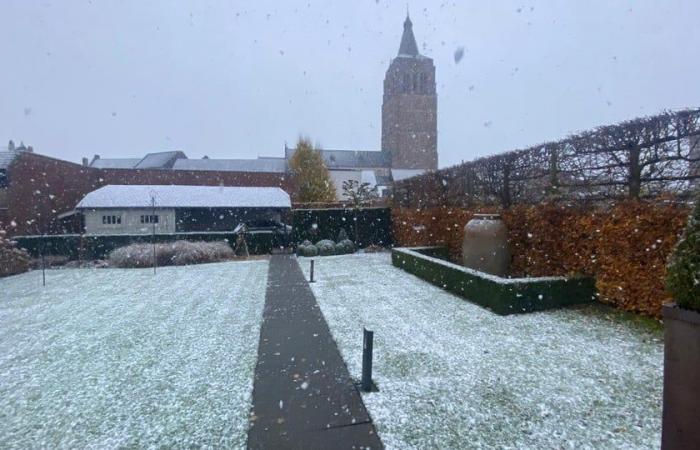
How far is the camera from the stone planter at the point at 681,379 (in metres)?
2.10

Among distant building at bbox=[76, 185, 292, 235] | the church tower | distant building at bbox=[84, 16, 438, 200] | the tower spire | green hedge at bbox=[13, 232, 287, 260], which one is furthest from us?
the church tower

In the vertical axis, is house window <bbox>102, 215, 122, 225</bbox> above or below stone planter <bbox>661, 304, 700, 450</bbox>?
above

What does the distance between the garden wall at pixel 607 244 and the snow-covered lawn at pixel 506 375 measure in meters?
0.61

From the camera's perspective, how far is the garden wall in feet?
19.1

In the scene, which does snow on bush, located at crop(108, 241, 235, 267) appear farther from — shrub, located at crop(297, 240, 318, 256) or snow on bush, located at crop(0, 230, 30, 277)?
shrub, located at crop(297, 240, 318, 256)

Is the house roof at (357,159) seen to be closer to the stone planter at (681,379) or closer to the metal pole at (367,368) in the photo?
the metal pole at (367,368)

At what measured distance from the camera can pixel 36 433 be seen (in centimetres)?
347

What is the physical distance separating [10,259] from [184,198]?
9.99 m

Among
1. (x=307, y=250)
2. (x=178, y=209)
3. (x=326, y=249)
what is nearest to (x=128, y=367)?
(x=307, y=250)

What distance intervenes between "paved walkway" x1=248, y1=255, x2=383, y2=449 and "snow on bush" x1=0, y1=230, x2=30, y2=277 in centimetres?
1264

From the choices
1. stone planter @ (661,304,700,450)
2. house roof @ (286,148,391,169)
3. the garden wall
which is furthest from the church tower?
stone planter @ (661,304,700,450)

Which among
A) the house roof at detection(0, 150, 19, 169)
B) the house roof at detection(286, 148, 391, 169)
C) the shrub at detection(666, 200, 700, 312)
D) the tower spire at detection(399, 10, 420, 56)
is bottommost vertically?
the shrub at detection(666, 200, 700, 312)

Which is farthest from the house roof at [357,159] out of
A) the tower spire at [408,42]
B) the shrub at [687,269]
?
the shrub at [687,269]

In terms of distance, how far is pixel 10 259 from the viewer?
13344 millimetres
